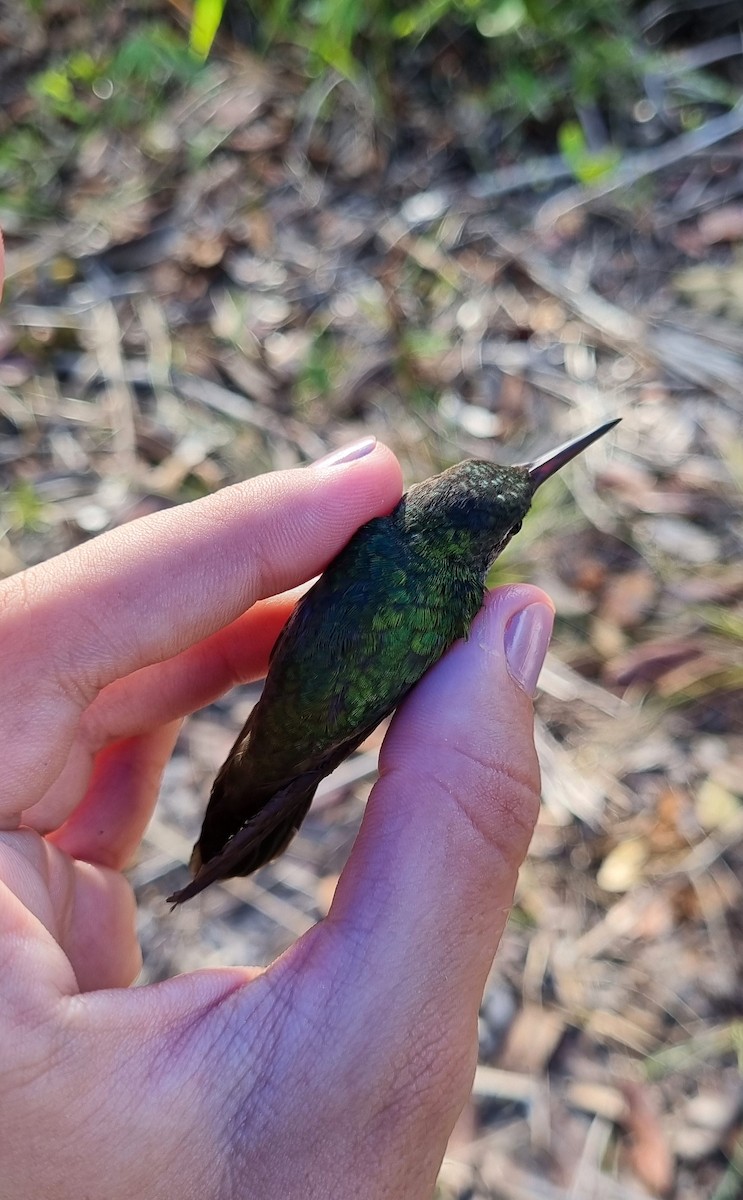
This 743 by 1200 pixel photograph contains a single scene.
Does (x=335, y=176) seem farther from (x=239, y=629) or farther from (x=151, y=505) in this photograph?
(x=239, y=629)

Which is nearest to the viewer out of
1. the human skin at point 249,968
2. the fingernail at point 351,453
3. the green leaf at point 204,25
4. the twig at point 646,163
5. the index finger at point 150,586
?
the human skin at point 249,968

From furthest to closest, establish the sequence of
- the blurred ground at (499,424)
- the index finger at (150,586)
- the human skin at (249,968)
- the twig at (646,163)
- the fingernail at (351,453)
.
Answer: the twig at (646,163) < the blurred ground at (499,424) < the fingernail at (351,453) < the index finger at (150,586) < the human skin at (249,968)

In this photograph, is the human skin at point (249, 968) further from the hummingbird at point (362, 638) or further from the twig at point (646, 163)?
the twig at point (646, 163)

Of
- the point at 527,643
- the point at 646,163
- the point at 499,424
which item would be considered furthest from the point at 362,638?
the point at 646,163

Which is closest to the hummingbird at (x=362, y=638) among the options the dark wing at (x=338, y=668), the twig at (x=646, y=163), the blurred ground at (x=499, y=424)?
the dark wing at (x=338, y=668)

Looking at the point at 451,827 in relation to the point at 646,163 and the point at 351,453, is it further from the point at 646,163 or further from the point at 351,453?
the point at 646,163

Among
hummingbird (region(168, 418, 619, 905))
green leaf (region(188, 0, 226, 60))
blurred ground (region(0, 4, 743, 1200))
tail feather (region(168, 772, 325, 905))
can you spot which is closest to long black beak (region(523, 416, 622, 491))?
hummingbird (region(168, 418, 619, 905))

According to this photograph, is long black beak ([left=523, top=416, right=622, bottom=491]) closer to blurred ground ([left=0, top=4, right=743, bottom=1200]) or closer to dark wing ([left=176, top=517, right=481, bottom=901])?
dark wing ([left=176, top=517, right=481, bottom=901])

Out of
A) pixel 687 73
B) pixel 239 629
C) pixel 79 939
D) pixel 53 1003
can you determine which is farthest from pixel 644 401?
pixel 53 1003
